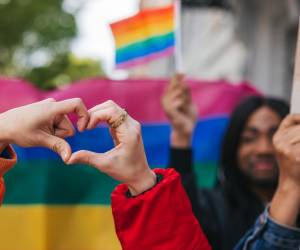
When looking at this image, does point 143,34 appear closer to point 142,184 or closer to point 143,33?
point 143,33

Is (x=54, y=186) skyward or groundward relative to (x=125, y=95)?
groundward

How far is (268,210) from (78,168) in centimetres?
135

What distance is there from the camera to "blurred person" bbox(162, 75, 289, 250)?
8.84ft

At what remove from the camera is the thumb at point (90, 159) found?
Answer: 1430 millimetres

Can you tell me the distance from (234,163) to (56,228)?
2.98 feet

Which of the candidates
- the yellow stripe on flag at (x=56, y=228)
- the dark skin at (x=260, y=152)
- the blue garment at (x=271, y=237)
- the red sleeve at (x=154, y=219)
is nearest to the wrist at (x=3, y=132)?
the red sleeve at (x=154, y=219)

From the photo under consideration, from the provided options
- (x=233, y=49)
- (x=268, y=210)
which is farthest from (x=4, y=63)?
(x=268, y=210)

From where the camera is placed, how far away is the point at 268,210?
6.14ft

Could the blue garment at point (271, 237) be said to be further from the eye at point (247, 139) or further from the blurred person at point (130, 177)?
the eye at point (247, 139)

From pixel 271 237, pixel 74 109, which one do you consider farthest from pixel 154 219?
pixel 271 237

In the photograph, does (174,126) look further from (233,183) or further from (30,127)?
(30,127)

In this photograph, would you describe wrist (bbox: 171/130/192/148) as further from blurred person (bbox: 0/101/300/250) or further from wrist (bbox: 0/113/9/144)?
wrist (bbox: 0/113/9/144)

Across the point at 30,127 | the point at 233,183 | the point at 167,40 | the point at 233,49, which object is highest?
the point at 30,127

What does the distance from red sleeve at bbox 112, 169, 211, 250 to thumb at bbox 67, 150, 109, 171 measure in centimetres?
11
